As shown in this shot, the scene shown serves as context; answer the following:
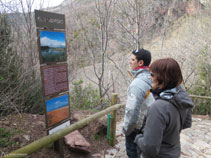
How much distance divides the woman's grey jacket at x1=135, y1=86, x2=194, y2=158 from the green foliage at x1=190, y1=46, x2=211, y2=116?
7.76 metres

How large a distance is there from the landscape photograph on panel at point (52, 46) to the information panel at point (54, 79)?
12 centimetres

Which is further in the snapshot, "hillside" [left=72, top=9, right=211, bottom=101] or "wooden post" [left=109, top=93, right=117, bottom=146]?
"hillside" [left=72, top=9, right=211, bottom=101]

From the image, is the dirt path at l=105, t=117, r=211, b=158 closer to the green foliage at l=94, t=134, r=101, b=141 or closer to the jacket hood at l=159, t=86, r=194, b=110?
the green foliage at l=94, t=134, r=101, b=141

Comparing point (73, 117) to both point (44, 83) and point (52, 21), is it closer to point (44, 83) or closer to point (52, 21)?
point (44, 83)

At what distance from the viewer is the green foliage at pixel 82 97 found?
8.08 meters

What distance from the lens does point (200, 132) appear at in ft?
15.6

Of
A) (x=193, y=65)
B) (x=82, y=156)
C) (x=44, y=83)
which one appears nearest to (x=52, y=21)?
(x=44, y=83)

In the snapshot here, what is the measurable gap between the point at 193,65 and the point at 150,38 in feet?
9.17

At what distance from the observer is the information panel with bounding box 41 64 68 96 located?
2.64 metres

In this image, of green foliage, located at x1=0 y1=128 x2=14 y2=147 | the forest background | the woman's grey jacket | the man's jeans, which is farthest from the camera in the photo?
the forest background

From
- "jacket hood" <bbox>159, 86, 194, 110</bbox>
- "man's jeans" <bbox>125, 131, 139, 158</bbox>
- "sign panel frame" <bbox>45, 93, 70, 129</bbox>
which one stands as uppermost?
"jacket hood" <bbox>159, 86, 194, 110</bbox>

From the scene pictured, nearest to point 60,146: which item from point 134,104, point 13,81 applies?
point 134,104

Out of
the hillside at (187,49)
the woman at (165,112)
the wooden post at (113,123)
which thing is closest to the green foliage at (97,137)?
the wooden post at (113,123)

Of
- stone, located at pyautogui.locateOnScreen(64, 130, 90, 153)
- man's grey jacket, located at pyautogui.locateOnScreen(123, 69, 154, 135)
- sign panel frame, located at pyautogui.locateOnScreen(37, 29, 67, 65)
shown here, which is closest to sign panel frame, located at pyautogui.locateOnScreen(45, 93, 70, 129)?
stone, located at pyautogui.locateOnScreen(64, 130, 90, 153)
